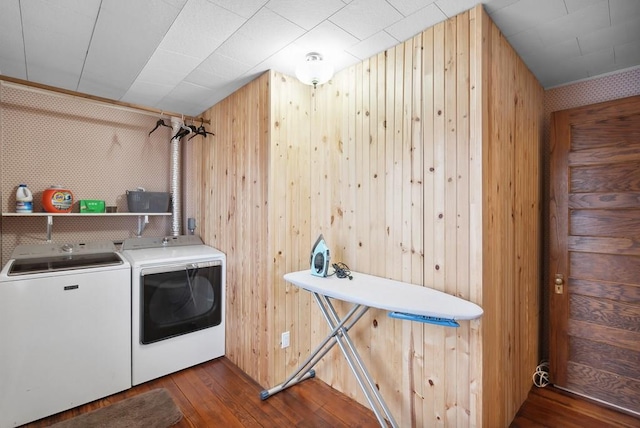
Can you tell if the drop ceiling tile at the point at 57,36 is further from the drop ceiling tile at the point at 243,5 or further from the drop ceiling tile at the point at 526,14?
the drop ceiling tile at the point at 526,14

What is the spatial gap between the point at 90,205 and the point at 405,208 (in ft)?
9.24

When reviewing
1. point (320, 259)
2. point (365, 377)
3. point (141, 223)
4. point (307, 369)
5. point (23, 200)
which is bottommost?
point (307, 369)

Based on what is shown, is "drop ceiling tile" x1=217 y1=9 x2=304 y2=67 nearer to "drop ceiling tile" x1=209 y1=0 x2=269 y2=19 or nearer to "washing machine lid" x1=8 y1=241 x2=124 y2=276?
"drop ceiling tile" x1=209 y1=0 x2=269 y2=19

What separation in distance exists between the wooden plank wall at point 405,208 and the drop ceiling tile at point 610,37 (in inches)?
13.7

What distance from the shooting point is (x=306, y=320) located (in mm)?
2389

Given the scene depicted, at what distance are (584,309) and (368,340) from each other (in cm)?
171

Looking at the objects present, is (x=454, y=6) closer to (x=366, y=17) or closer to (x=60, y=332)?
(x=366, y=17)

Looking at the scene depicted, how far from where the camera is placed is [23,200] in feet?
7.90

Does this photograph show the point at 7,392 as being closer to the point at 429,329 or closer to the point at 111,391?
the point at 111,391

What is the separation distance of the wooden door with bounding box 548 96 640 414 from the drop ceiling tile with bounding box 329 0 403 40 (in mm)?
1721

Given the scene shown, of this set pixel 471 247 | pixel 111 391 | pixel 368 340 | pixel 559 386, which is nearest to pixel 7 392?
pixel 111 391

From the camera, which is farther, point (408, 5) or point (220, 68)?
point (220, 68)

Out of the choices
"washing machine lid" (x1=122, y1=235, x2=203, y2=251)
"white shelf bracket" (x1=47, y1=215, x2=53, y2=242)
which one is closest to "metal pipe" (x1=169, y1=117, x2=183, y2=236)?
"washing machine lid" (x1=122, y1=235, x2=203, y2=251)

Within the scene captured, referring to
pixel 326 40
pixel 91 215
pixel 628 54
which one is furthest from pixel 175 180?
pixel 628 54
